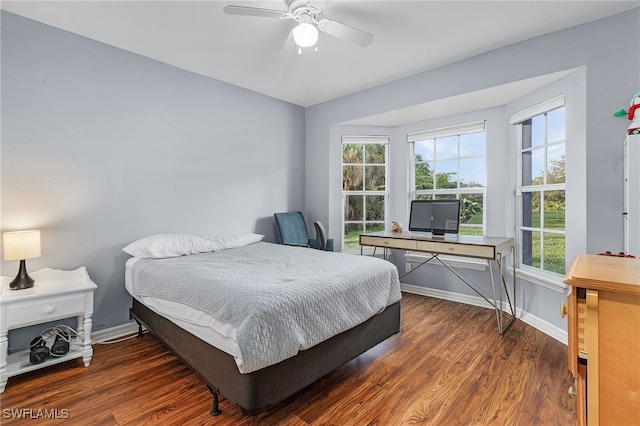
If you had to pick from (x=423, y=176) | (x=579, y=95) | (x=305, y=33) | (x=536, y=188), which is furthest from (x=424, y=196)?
(x=305, y=33)

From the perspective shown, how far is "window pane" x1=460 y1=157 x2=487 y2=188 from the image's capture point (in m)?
3.64

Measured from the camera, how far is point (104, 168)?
2.74 m

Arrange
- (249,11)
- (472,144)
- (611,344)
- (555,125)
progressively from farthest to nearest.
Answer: (472,144) → (555,125) → (249,11) → (611,344)

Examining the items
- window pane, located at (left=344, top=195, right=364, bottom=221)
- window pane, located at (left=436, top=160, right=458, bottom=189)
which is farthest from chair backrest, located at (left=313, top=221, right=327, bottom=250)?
window pane, located at (left=436, top=160, right=458, bottom=189)

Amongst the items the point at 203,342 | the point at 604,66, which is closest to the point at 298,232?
the point at 203,342

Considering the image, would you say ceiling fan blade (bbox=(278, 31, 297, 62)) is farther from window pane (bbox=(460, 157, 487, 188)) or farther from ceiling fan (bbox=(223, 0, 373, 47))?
window pane (bbox=(460, 157, 487, 188))

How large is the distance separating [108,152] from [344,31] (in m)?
2.30

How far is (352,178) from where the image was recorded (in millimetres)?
4453

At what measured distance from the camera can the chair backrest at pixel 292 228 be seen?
4.00 metres

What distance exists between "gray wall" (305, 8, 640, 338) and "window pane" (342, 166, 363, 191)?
0.93 metres

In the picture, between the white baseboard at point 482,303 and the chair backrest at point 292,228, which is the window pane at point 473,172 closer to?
the white baseboard at point 482,303

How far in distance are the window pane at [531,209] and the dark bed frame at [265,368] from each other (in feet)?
6.39

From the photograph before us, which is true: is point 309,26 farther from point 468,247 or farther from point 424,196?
point 424,196

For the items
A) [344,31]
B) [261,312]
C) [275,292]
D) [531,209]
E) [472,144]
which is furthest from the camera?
[472,144]
